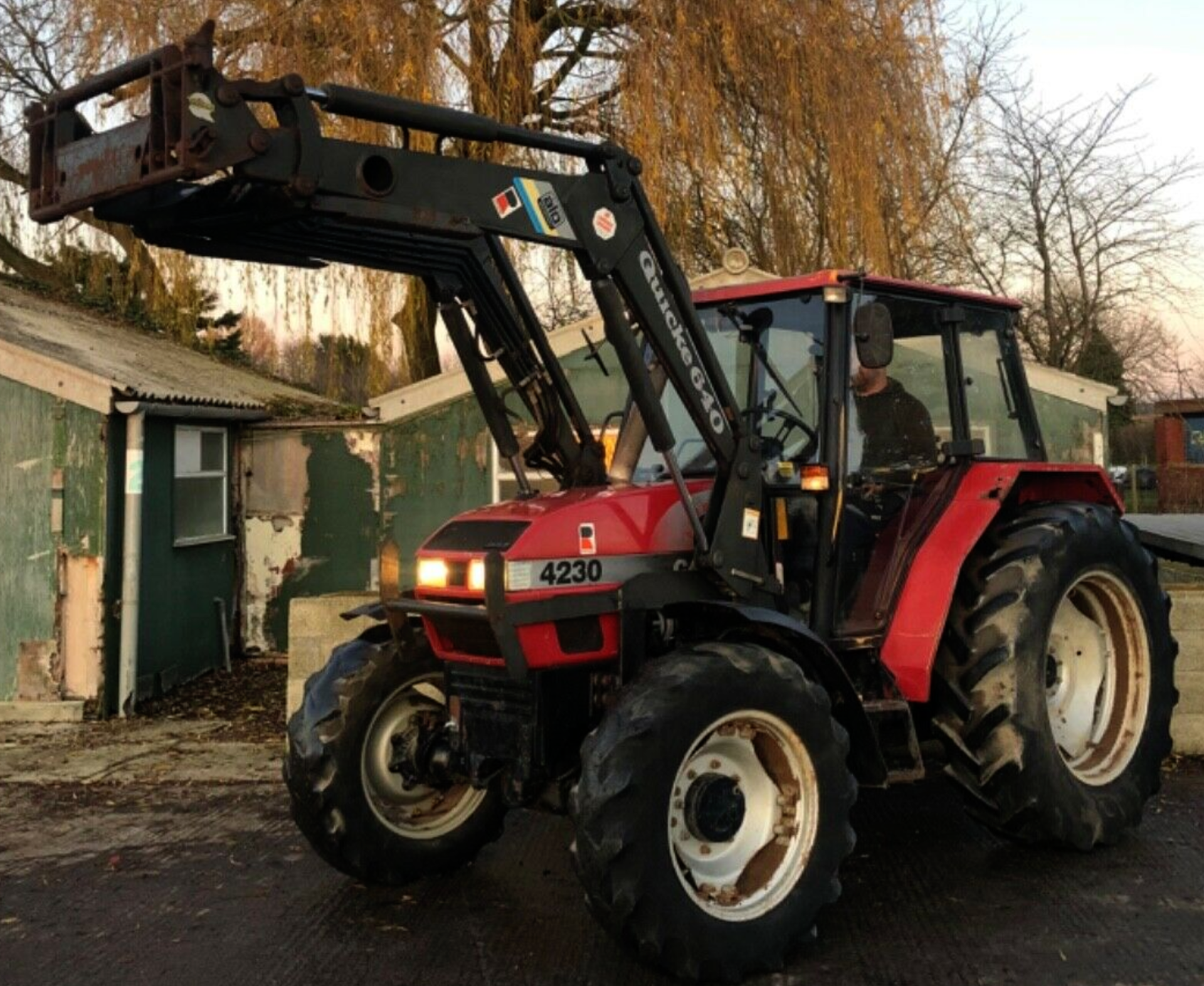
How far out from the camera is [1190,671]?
721 cm

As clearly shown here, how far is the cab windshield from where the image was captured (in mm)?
5203

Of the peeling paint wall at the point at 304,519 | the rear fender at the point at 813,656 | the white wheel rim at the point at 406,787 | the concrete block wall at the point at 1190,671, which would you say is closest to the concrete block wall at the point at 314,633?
the white wheel rim at the point at 406,787

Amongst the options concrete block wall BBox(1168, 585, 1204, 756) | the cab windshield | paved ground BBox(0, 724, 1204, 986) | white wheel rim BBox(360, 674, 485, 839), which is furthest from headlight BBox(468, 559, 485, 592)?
concrete block wall BBox(1168, 585, 1204, 756)

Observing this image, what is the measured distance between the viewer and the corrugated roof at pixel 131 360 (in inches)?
410

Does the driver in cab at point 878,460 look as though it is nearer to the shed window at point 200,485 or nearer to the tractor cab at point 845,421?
the tractor cab at point 845,421

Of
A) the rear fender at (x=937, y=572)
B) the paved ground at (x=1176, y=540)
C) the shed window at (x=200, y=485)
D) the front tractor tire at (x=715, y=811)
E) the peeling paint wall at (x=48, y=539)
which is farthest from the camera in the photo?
the shed window at (x=200, y=485)

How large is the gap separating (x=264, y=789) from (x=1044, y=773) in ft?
13.6

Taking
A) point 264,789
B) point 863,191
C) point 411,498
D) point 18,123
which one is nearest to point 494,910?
point 264,789

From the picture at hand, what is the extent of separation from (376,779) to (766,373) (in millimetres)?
2255

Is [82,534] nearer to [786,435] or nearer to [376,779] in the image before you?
[376,779]

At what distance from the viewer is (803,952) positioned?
435cm

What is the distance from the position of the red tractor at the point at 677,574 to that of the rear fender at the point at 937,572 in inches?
0.5

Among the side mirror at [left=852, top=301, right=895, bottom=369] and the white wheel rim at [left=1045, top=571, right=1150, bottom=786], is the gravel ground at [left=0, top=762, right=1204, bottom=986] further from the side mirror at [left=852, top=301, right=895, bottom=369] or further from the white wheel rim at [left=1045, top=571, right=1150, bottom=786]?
the side mirror at [left=852, top=301, right=895, bottom=369]

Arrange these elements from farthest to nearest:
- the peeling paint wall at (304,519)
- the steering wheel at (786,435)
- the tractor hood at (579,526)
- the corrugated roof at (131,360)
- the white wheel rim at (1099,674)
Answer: the peeling paint wall at (304,519)
the corrugated roof at (131,360)
the white wheel rim at (1099,674)
the steering wheel at (786,435)
the tractor hood at (579,526)
